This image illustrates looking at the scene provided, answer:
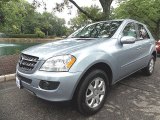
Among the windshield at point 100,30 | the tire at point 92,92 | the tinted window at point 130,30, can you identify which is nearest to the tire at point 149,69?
the tinted window at point 130,30

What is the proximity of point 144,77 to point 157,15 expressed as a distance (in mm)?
21609

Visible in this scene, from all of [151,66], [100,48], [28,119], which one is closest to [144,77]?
[151,66]

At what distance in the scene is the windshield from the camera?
4137 mm

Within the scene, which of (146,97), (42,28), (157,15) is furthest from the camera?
(42,28)

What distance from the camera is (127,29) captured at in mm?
4422

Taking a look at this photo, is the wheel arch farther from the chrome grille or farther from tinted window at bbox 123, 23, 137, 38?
tinted window at bbox 123, 23, 137, 38

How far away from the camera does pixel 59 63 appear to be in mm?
3008

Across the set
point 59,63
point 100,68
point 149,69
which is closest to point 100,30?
point 100,68

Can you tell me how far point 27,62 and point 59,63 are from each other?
2.15ft

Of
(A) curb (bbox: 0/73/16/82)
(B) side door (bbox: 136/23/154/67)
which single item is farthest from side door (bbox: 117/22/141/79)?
(A) curb (bbox: 0/73/16/82)

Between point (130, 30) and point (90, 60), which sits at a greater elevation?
point (130, 30)

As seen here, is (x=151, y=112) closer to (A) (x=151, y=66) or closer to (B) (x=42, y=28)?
(A) (x=151, y=66)

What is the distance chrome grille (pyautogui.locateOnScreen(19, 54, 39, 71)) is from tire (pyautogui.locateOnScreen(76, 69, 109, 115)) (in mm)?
834

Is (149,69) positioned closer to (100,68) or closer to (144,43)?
(144,43)
